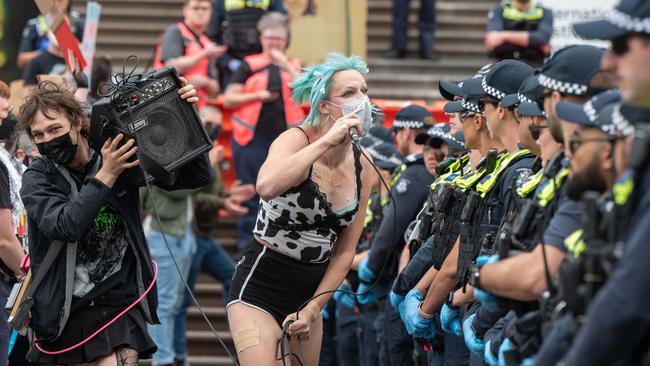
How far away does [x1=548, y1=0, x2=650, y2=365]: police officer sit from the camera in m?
3.53

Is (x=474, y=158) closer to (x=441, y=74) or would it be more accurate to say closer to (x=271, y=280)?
(x=271, y=280)

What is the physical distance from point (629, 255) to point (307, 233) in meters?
3.14

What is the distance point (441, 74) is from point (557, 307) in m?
10.8

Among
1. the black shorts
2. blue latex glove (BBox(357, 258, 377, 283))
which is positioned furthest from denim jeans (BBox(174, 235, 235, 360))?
the black shorts

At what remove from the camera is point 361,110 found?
6.46 metres

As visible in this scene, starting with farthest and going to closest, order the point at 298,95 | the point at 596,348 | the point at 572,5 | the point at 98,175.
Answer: the point at 572,5 → the point at 298,95 → the point at 98,175 → the point at 596,348

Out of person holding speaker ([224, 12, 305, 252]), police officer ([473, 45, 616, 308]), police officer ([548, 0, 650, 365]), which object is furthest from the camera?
person holding speaker ([224, 12, 305, 252])

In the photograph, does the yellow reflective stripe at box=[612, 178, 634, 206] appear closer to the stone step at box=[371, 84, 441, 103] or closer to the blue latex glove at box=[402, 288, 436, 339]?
the blue latex glove at box=[402, 288, 436, 339]

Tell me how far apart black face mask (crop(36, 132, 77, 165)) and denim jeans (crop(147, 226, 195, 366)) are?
445 cm

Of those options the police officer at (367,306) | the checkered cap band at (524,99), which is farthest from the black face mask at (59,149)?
the police officer at (367,306)

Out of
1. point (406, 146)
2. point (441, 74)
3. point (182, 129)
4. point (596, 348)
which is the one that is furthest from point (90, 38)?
point (596, 348)

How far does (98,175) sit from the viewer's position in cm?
629

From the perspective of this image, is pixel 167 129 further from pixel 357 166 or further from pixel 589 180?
pixel 589 180

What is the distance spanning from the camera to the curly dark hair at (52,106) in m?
6.43
